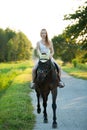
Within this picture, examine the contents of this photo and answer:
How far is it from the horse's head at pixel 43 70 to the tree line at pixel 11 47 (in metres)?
103

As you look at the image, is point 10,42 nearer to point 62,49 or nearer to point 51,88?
point 62,49

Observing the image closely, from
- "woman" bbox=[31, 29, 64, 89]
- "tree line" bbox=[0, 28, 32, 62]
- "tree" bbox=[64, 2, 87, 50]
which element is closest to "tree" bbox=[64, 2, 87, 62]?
"tree" bbox=[64, 2, 87, 50]

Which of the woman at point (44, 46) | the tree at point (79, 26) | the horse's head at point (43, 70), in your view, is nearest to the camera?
the horse's head at point (43, 70)

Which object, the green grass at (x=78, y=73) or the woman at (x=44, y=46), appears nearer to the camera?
the woman at (x=44, y=46)

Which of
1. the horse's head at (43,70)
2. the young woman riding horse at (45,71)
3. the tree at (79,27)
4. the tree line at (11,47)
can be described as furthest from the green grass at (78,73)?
the tree line at (11,47)

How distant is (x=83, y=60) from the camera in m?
39.4

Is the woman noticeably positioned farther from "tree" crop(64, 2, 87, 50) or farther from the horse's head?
"tree" crop(64, 2, 87, 50)

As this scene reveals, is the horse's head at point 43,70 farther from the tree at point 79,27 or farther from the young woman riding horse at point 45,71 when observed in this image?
the tree at point 79,27

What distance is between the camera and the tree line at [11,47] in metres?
117

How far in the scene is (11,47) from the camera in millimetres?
116375

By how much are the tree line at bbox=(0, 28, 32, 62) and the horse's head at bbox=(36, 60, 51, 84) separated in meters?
103

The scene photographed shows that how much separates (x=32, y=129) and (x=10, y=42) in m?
107

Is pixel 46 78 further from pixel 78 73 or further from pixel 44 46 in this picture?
pixel 78 73

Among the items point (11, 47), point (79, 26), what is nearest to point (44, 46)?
point (79, 26)
